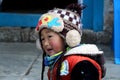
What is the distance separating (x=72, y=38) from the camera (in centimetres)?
252

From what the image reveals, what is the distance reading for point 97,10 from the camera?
740 cm

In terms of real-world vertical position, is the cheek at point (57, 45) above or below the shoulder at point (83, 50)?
above

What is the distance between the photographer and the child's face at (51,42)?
253 cm

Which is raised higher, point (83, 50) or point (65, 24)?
point (65, 24)

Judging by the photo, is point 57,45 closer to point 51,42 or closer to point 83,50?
point 51,42

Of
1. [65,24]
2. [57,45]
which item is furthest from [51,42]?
[65,24]

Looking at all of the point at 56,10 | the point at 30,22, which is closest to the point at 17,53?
the point at 30,22

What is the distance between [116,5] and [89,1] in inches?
50.5

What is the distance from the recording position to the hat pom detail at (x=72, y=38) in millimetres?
2527

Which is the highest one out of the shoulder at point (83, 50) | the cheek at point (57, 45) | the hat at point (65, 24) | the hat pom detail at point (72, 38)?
the hat at point (65, 24)

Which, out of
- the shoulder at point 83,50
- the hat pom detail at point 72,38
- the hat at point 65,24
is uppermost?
the hat at point 65,24

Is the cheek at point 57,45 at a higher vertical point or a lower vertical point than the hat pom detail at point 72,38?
lower

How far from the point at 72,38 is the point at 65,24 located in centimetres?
11

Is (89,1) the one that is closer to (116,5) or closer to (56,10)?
(116,5)
